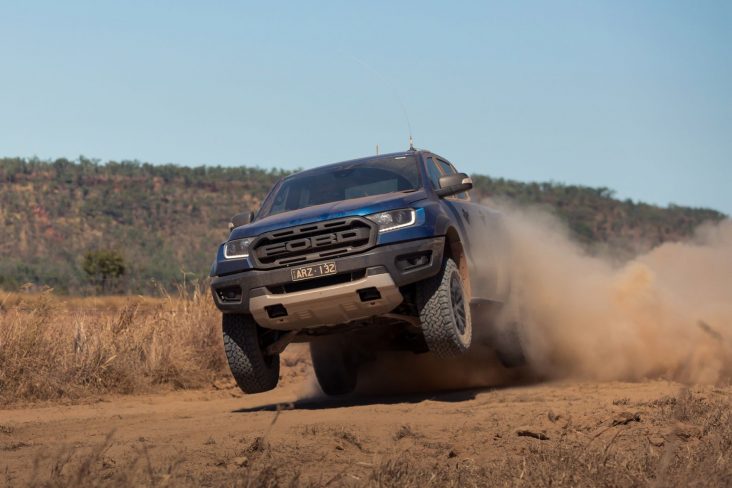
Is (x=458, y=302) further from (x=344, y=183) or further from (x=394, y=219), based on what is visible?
(x=344, y=183)

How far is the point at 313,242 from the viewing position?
8.36 meters

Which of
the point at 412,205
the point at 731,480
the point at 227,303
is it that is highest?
the point at 412,205

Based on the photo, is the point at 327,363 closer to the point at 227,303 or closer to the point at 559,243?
the point at 227,303

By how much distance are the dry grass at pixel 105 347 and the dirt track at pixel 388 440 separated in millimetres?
2274

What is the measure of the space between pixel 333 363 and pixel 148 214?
53.0 meters

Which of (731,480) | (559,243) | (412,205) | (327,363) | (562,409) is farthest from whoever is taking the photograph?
(559,243)

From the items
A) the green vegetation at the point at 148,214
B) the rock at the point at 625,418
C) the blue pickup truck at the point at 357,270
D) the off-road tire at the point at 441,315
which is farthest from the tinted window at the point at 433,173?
the green vegetation at the point at 148,214

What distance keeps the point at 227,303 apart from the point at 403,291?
1.51 m

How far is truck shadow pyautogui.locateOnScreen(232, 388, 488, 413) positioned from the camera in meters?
9.30

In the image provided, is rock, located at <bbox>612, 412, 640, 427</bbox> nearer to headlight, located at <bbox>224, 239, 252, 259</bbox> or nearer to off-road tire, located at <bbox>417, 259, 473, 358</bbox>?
off-road tire, located at <bbox>417, 259, 473, 358</bbox>

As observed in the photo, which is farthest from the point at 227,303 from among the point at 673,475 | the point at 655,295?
the point at 655,295

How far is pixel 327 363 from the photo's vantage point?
420 inches

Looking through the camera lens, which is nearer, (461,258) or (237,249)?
(237,249)

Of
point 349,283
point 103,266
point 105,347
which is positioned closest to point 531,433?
point 349,283
